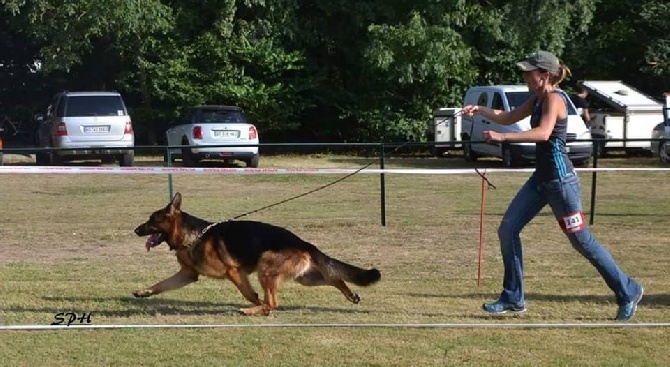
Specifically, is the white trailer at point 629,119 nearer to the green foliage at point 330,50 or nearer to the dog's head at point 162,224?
the green foliage at point 330,50

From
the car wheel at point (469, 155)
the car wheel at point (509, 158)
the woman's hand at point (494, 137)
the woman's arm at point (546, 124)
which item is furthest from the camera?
the car wheel at point (469, 155)

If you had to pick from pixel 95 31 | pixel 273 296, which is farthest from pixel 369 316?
pixel 95 31

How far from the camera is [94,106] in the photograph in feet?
81.5

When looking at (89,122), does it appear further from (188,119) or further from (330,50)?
(330,50)

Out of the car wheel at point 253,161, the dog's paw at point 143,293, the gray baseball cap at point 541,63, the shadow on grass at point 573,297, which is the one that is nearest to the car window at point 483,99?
the car wheel at point 253,161

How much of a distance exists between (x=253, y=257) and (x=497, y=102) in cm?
1896

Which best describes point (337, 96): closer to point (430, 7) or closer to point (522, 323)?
point (430, 7)

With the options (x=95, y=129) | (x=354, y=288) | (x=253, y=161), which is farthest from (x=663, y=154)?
(x=354, y=288)

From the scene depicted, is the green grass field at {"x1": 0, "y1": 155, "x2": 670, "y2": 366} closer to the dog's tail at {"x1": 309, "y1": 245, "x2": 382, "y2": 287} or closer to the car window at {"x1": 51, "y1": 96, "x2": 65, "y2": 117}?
the dog's tail at {"x1": 309, "y1": 245, "x2": 382, "y2": 287}

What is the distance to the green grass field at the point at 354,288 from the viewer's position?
662 centimetres

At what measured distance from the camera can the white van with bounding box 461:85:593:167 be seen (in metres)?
22.3

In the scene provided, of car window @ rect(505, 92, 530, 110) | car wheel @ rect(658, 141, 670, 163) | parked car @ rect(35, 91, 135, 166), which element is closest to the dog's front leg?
parked car @ rect(35, 91, 135, 166)

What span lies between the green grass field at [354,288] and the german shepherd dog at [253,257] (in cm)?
26

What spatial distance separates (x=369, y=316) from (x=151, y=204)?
9.89m
